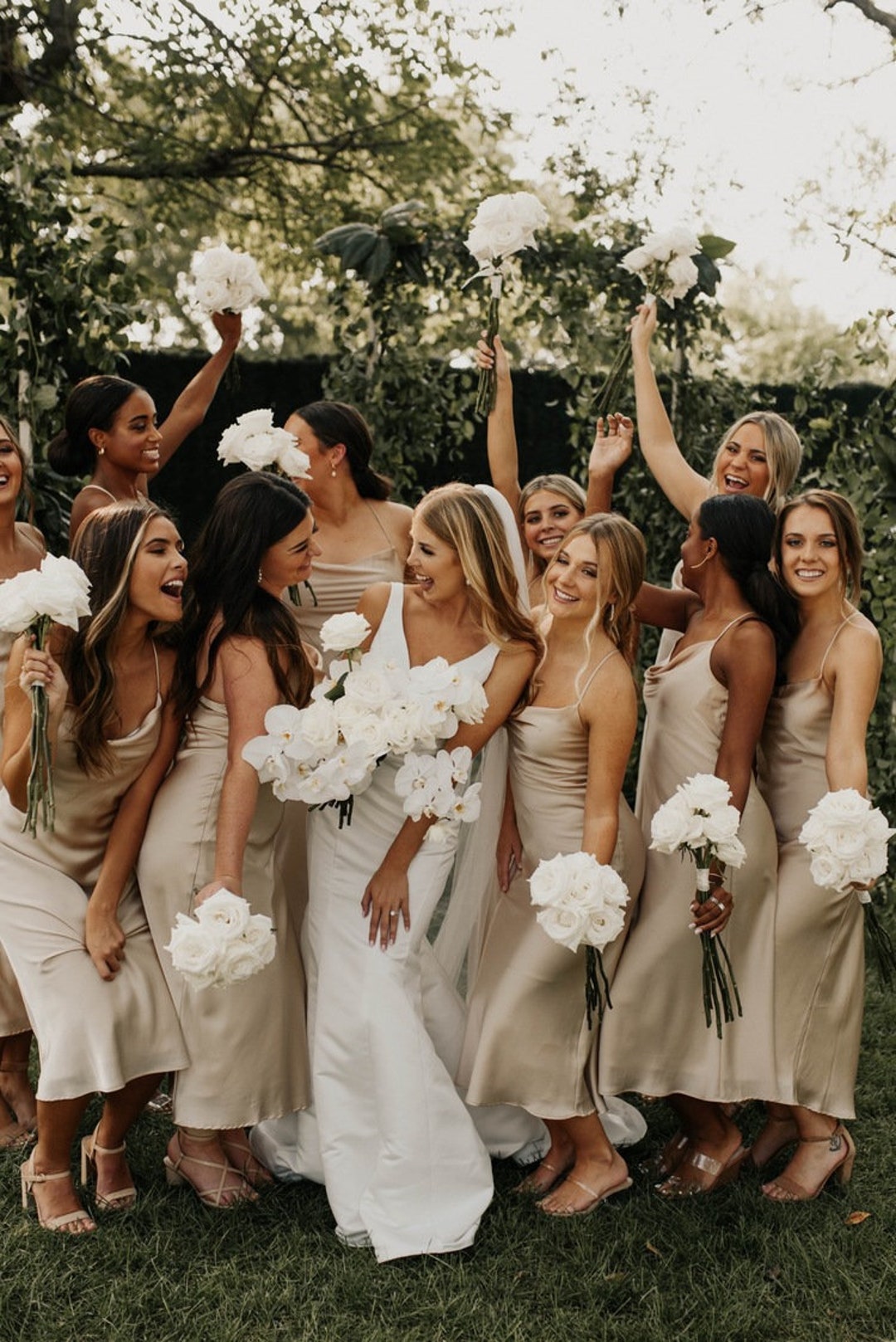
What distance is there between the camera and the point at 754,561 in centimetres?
407

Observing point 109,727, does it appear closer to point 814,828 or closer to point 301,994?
point 301,994

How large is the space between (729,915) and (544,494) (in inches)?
70.6

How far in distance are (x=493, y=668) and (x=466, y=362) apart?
5275 millimetres

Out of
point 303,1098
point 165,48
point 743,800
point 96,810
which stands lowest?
point 303,1098

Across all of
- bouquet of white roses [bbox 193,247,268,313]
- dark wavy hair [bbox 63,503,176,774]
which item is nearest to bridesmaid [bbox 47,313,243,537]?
bouquet of white roses [bbox 193,247,268,313]

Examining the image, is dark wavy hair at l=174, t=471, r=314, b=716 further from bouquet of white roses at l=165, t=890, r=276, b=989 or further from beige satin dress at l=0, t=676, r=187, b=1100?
bouquet of white roses at l=165, t=890, r=276, b=989

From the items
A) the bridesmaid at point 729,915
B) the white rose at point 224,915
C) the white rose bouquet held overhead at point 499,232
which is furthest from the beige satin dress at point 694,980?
the white rose bouquet held overhead at point 499,232

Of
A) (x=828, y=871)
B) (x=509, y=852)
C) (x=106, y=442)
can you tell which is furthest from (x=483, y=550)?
(x=106, y=442)

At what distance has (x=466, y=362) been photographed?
881 centimetres

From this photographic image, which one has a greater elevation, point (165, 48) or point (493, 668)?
point (165, 48)

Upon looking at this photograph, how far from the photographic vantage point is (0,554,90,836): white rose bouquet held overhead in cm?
333

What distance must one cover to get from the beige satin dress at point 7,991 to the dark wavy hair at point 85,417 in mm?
764

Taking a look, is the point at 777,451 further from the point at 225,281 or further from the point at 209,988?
the point at 209,988

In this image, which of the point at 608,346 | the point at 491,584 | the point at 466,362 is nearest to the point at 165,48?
the point at 466,362
